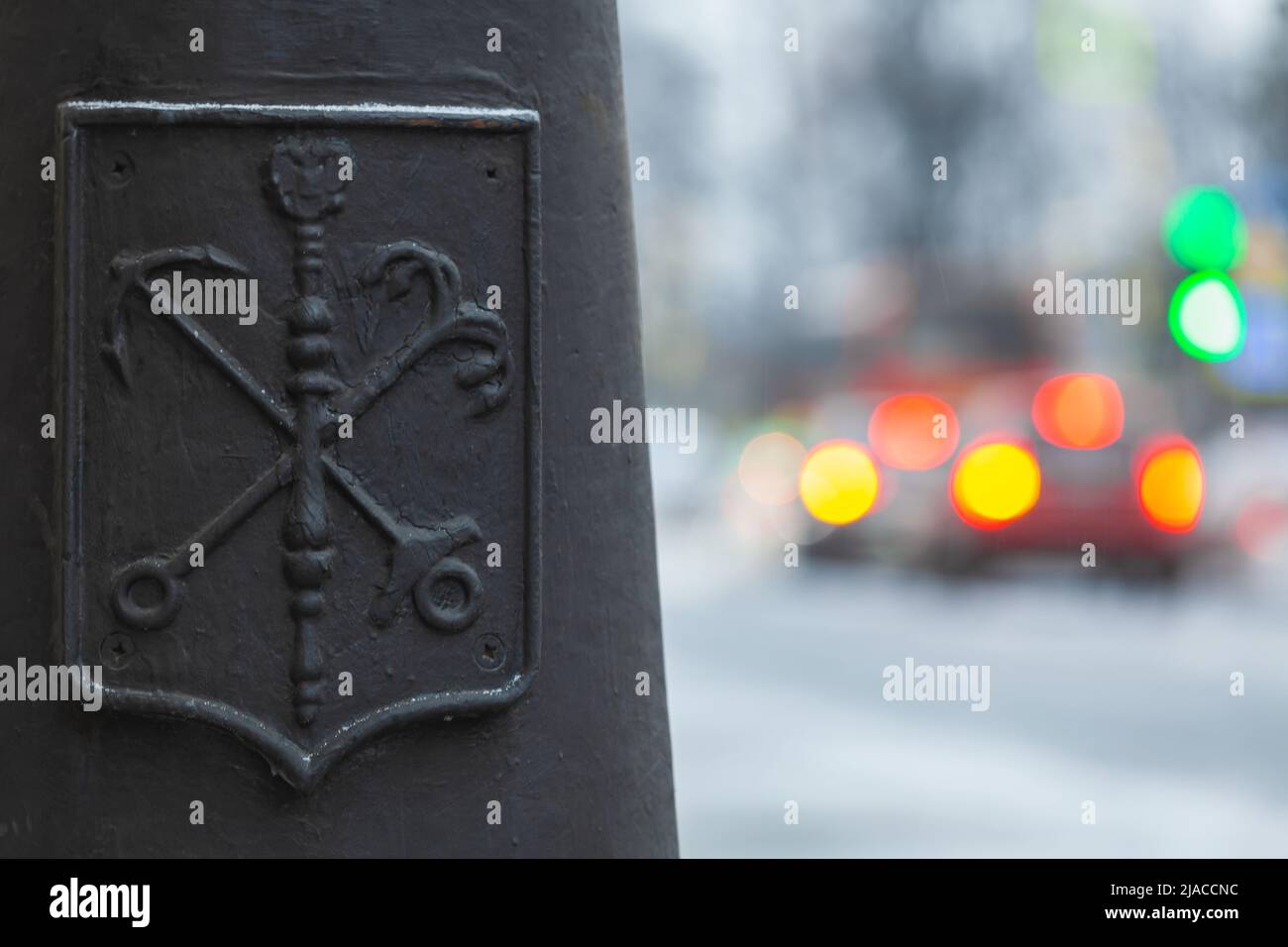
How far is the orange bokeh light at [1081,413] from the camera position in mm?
15547

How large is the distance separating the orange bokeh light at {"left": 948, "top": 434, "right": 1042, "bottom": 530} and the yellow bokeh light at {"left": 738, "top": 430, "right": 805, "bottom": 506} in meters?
6.52

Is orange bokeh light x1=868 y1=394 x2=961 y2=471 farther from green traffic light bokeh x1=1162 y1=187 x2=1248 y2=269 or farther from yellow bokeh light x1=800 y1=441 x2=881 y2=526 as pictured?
green traffic light bokeh x1=1162 y1=187 x2=1248 y2=269

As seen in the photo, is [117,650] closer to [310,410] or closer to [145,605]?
[145,605]

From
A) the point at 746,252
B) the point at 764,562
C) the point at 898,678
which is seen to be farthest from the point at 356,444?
the point at 746,252

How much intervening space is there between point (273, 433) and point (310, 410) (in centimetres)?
5

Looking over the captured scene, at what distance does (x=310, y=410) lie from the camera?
1.95m

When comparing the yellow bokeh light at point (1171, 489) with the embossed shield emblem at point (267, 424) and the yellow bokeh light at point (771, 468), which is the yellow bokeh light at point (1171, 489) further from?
the embossed shield emblem at point (267, 424)

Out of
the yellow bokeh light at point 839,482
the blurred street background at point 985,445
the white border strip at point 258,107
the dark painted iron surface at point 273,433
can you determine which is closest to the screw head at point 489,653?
the dark painted iron surface at point 273,433

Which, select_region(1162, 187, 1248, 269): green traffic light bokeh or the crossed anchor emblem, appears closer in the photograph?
the crossed anchor emblem

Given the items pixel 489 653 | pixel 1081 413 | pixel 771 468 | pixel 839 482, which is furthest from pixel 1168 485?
pixel 489 653

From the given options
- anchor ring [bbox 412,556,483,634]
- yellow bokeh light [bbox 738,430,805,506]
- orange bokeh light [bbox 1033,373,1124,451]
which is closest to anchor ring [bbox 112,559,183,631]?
anchor ring [bbox 412,556,483,634]

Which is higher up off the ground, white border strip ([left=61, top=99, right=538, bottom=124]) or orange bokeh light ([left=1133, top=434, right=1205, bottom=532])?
white border strip ([left=61, top=99, right=538, bottom=124])

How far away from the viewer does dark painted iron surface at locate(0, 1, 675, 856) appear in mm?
1948
